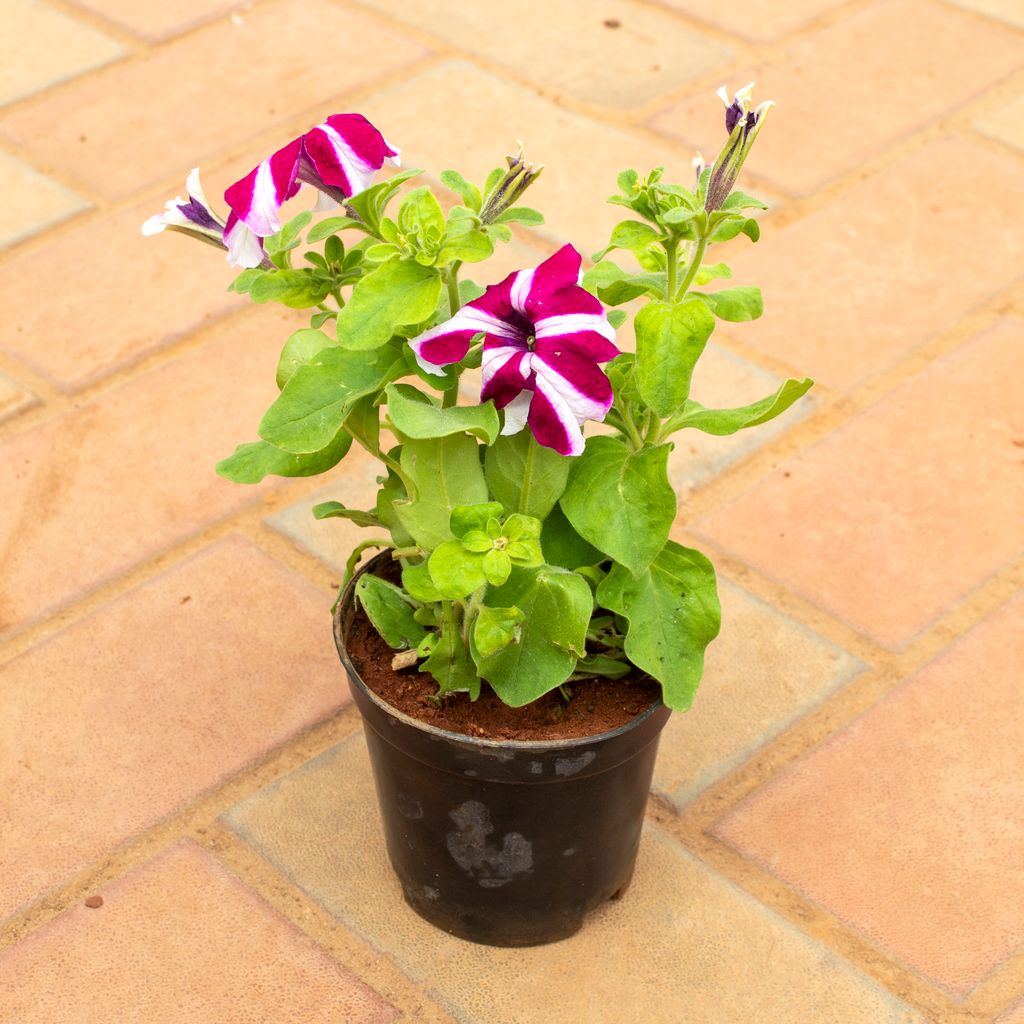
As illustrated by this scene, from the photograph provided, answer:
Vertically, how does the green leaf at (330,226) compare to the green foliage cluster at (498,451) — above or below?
above

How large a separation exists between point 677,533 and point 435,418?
0.85 meters

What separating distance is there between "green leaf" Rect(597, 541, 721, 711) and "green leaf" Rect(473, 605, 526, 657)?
0.13 m

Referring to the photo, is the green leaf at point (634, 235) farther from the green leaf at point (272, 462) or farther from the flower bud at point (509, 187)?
the green leaf at point (272, 462)

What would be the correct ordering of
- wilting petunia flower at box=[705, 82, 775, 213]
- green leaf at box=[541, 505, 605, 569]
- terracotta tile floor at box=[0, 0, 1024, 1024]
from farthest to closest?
terracotta tile floor at box=[0, 0, 1024, 1024] < green leaf at box=[541, 505, 605, 569] < wilting petunia flower at box=[705, 82, 775, 213]

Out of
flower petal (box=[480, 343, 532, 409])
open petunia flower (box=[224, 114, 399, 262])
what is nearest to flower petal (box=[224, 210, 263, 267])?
open petunia flower (box=[224, 114, 399, 262])

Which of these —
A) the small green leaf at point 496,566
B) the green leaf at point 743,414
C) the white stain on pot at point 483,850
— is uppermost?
the green leaf at point 743,414

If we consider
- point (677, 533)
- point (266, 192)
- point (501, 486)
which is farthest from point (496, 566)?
point (677, 533)

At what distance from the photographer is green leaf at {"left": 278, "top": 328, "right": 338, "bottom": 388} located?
1340 millimetres

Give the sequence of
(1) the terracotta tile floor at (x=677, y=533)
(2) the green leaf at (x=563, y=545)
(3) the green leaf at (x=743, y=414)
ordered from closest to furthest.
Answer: (3) the green leaf at (x=743, y=414) → (2) the green leaf at (x=563, y=545) → (1) the terracotta tile floor at (x=677, y=533)

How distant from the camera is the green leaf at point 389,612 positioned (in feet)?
4.68

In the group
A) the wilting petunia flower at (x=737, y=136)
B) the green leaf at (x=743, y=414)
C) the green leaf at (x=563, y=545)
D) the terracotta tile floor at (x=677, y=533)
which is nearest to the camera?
the wilting petunia flower at (x=737, y=136)

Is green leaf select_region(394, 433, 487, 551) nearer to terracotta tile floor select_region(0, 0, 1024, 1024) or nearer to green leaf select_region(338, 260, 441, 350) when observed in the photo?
green leaf select_region(338, 260, 441, 350)

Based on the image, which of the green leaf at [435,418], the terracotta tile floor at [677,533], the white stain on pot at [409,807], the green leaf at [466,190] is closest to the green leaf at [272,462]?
the green leaf at [435,418]

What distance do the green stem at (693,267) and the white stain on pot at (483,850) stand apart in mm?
505
